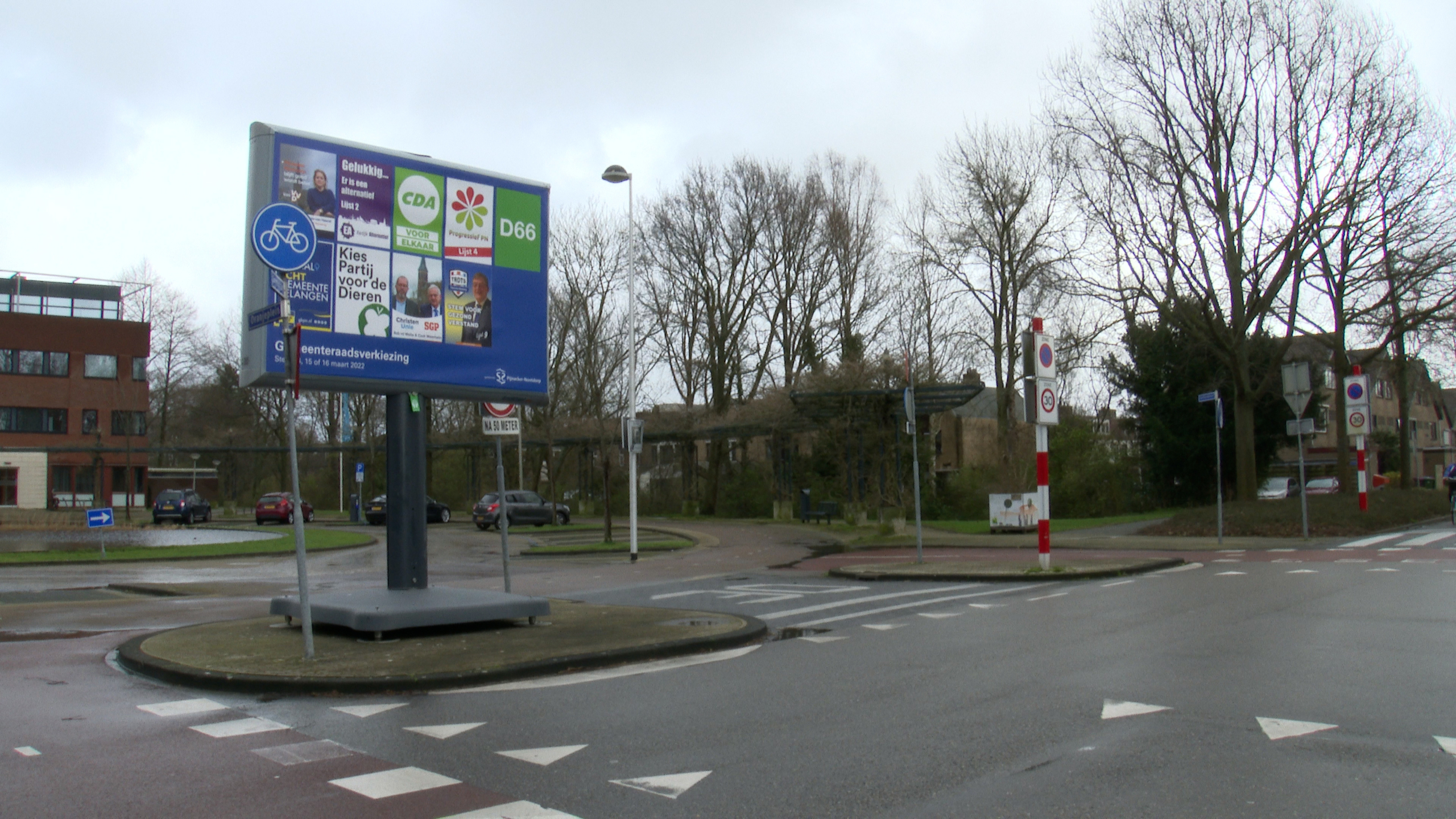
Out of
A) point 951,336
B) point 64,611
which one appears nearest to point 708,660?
point 64,611

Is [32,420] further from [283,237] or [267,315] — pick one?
[283,237]

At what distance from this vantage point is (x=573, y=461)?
59.4 meters

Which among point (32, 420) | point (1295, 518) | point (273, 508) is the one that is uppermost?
point (32, 420)

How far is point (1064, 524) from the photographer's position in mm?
33031

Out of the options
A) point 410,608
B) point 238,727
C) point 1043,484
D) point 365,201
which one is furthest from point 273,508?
point 238,727

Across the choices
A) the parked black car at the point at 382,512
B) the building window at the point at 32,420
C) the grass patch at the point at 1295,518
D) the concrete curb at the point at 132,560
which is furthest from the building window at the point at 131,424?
the grass patch at the point at 1295,518

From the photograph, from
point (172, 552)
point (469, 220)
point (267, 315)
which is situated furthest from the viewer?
point (172, 552)

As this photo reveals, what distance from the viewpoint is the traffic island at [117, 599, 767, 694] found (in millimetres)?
8023

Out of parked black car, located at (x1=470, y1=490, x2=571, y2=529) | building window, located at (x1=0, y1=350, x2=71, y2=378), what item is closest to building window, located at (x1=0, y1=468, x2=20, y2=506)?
building window, located at (x1=0, y1=350, x2=71, y2=378)

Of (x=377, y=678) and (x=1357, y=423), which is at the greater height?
(x=1357, y=423)

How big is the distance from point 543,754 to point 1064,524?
29.7 meters

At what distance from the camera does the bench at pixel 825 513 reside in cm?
3759

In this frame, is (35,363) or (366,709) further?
(35,363)

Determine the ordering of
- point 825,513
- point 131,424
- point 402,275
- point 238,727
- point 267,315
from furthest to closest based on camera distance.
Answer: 1. point 131,424
2. point 825,513
3. point 402,275
4. point 267,315
5. point 238,727
